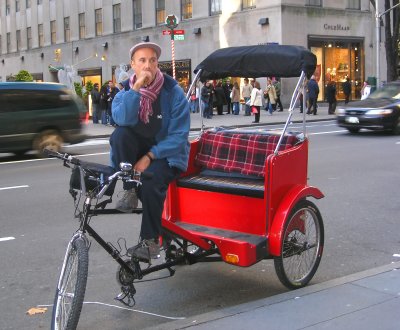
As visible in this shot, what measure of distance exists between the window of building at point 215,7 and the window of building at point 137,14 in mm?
6855

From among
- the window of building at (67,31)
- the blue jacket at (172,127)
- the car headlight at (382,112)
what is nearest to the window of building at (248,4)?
the car headlight at (382,112)

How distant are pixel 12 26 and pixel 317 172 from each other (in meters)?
51.6

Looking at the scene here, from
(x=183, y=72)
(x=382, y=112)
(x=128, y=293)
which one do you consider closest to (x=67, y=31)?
(x=183, y=72)

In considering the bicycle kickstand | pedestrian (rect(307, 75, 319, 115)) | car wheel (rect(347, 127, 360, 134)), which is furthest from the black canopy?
pedestrian (rect(307, 75, 319, 115))

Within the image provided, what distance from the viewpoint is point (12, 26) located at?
186 ft

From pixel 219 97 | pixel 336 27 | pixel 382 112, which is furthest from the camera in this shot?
pixel 336 27

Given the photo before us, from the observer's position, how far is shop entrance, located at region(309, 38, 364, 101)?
34.9m

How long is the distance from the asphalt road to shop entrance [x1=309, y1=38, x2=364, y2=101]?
2415 centimetres

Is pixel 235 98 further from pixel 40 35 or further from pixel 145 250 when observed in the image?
pixel 40 35

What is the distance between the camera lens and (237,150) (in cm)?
534

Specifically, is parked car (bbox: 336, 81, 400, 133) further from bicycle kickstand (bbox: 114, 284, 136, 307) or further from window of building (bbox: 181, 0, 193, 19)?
window of building (bbox: 181, 0, 193, 19)

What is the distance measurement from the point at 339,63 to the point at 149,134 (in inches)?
1318

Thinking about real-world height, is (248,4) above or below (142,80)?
above

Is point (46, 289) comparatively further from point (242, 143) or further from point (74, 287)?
point (242, 143)
